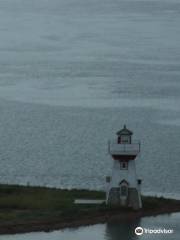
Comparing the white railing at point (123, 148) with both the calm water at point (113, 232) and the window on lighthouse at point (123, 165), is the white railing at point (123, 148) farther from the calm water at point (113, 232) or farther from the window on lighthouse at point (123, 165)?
the calm water at point (113, 232)

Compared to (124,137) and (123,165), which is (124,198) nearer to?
(123,165)

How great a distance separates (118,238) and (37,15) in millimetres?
87582

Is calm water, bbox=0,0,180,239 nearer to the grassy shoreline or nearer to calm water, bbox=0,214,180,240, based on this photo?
calm water, bbox=0,214,180,240

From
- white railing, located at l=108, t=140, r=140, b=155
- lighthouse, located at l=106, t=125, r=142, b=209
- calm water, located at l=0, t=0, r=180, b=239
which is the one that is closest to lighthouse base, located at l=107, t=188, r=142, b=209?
lighthouse, located at l=106, t=125, r=142, b=209

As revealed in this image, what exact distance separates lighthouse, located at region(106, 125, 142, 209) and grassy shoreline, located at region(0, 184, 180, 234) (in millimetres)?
246

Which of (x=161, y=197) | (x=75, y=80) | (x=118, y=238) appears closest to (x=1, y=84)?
(x=75, y=80)

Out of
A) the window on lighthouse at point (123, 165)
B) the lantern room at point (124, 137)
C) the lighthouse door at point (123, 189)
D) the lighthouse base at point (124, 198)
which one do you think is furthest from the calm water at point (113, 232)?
the lantern room at point (124, 137)

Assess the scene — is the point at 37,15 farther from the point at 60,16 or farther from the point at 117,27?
the point at 117,27

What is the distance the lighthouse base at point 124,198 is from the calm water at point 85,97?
152 cm

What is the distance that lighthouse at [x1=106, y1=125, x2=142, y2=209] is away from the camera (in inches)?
1277

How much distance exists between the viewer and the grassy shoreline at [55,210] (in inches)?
1236

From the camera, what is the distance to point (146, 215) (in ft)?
108

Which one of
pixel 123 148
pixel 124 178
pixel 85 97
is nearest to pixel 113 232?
pixel 124 178

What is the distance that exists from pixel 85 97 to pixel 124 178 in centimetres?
2848
